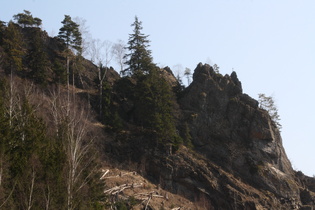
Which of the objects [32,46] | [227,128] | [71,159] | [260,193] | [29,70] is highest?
[32,46]

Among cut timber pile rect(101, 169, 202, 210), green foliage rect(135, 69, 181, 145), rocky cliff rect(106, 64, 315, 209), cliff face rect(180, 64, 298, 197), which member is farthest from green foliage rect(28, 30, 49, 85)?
cliff face rect(180, 64, 298, 197)

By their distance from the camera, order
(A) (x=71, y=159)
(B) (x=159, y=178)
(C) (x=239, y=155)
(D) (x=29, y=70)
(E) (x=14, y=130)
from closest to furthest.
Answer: (A) (x=71, y=159) < (E) (x=14, y=130) < (B) (x=159, y=178) < (C) (x=239, y=155) < (D) (x=29, y=70)

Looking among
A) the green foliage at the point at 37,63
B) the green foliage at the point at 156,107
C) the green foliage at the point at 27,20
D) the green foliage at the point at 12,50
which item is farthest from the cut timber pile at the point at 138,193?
the green foliage at the point at 27,20

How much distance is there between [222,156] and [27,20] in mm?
31490

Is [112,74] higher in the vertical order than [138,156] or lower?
higher

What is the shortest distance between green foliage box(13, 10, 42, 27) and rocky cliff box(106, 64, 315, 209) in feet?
60.5

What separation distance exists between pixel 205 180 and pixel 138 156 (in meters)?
7.14

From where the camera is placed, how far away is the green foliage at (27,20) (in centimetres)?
5603

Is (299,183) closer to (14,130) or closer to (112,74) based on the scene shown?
(112,74)

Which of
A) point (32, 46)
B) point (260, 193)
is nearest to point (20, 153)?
point (260, 193)

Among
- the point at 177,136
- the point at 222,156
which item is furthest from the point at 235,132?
the point at 177,136

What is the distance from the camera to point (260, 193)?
4212cm

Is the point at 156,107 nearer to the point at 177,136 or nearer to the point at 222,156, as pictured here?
the point at 177,136

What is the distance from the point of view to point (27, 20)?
5591cm
